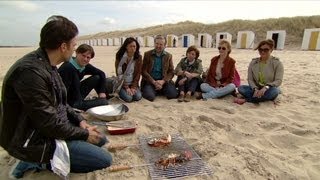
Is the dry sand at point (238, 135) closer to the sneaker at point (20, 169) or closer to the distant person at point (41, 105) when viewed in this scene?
the sneaker at point (20, 169)

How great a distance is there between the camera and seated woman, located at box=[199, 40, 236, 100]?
5801 millimetres

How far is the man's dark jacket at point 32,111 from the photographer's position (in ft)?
7.49

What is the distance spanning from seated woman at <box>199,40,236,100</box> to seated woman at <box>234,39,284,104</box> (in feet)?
1.03

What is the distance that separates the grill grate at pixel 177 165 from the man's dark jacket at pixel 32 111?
36.7 inches

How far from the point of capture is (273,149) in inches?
137

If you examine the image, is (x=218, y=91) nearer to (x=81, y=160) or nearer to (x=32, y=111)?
(x=81, y=160)

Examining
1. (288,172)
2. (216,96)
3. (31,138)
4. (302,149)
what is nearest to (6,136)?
(31,138)

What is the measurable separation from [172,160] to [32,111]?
4.95 feet

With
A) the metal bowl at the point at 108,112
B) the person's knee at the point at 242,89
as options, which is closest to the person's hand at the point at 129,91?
the metal bowl at the point at 108,112

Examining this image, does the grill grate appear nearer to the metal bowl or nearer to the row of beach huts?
the metal bowl

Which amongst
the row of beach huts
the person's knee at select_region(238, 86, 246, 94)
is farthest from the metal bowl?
the row of beach huts

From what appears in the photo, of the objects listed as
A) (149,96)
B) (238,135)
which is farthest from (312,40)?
(238,135)

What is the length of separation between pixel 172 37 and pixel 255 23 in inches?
485

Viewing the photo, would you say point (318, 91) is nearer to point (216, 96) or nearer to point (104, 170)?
point (216, 96)
